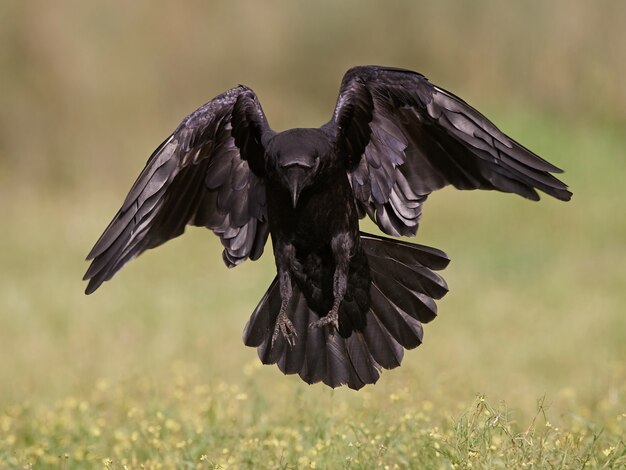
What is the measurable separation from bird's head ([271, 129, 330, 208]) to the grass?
3.52 ft

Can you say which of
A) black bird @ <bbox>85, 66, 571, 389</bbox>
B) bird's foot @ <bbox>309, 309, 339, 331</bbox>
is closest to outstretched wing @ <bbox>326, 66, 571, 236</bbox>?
black bird @ <bbox>85, 66, 571, 389</bbox>

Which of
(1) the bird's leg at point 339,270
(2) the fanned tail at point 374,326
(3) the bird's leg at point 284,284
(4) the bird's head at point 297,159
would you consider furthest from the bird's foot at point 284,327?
(4) the bird's head at point 297,159

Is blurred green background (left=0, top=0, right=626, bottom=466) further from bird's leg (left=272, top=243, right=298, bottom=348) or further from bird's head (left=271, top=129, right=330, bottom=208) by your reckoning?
bird's head (left=271, top=129, right=330, bottom=208)

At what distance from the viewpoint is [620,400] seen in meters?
6.57

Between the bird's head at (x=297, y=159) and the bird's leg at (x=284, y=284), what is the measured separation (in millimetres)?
379

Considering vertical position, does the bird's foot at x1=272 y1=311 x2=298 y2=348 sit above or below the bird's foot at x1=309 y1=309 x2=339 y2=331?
above

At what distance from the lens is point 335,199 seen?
556 cm

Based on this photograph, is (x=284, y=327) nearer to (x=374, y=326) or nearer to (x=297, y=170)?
(x=374, y=326)

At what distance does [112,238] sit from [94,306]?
5.28 m

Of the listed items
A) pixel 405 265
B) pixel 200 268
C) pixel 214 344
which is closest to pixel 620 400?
pixel 405 265

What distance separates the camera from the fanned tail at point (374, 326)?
5910 millimetres

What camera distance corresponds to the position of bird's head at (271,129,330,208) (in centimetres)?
521

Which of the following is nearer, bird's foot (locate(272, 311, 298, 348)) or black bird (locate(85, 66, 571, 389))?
black bird (locate(85, 66, 571, 389))

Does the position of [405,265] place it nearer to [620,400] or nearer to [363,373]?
[363,373]
